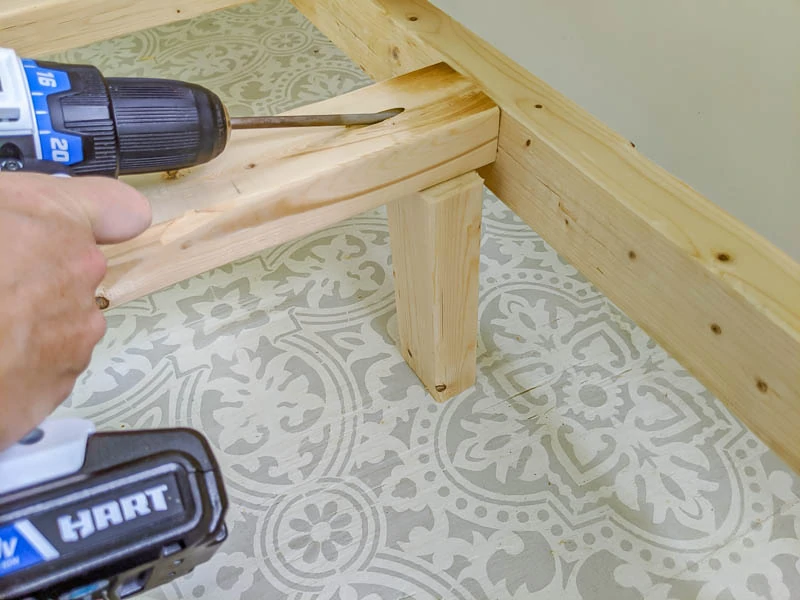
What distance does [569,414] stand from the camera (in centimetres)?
87

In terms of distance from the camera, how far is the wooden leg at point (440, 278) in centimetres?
65

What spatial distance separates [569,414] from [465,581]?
26 cm

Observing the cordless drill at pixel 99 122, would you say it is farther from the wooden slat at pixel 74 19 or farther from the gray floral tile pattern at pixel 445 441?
the gray floral tile pattern at pixel 445 441

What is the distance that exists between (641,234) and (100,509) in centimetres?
38

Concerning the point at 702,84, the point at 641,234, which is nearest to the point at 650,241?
the point at 641,234

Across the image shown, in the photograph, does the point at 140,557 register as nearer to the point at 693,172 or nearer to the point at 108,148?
the point at 108,148

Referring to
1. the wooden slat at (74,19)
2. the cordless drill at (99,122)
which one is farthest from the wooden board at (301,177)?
the wooden slat at (74,19)

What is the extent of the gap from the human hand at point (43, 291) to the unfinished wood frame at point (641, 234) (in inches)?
13.7

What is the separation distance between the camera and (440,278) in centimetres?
73

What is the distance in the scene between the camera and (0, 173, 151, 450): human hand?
0.29 m

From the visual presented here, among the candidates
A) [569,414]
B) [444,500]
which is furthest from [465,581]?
[569,414]

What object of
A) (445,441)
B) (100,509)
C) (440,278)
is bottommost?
(445,441)

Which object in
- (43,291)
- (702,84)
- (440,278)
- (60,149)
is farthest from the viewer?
(702,84)

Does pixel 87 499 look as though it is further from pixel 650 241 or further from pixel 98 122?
pixel 650 241
